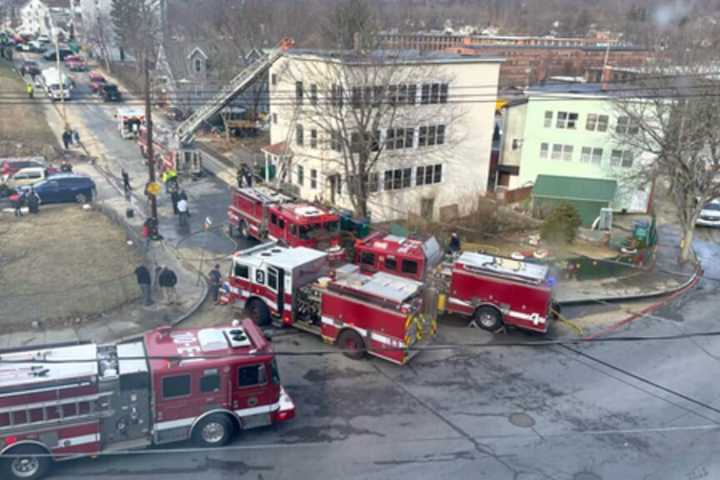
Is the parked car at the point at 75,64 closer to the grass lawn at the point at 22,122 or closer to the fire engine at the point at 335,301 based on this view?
the grass lawn at the point at 22,122

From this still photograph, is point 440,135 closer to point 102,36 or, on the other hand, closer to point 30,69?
point 30,69

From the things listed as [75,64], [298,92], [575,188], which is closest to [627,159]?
[575,188]

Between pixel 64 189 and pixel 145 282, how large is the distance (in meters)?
14.6

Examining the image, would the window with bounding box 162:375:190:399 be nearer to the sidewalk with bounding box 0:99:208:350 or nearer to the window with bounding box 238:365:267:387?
the window with bounding box 238:365:267:387

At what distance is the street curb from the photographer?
20486mm

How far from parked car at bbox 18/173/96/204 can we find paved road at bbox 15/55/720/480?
1817 centimetres

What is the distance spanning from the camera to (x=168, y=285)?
20.1 m

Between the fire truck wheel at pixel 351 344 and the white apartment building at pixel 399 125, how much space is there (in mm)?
14038

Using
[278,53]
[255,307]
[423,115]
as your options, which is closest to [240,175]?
[278,53]

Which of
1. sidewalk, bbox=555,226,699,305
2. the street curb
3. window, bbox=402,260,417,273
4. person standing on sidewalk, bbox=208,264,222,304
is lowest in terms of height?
the street curb

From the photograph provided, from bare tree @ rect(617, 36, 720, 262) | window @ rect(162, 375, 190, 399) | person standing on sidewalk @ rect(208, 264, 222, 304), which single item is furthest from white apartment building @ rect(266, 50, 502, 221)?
window @ rect(162, 375, 190, 399)

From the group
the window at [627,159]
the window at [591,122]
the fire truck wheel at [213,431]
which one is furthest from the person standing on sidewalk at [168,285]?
the window at [627,159]

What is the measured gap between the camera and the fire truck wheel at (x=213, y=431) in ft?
42.8

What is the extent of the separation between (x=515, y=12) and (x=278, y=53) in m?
108
